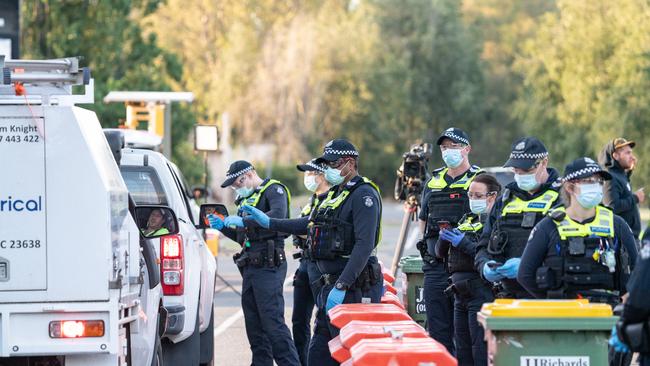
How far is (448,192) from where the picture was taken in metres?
10.4

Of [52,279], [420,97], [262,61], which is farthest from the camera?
[420,97]

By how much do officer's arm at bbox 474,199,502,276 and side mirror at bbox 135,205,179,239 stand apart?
1906 mm

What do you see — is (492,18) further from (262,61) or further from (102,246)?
(102,246)

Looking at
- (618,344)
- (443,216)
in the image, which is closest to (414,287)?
(443,216)

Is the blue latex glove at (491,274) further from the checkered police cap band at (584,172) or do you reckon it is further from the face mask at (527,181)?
the checkered police cap band at (584,172)

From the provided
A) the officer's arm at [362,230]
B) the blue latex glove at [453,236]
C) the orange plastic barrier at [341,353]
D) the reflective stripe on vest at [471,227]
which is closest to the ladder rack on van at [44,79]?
the orange plastic barrier at [341,353]

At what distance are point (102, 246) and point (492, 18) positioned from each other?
283ft

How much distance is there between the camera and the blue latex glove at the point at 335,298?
9.50 metres

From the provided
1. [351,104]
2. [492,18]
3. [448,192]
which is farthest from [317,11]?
[448,192]

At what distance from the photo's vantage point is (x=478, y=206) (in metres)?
9.63

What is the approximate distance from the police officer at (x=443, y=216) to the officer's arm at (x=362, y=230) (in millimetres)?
826

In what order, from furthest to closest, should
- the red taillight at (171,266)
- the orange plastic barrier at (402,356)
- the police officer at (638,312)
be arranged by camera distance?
the red taillight at (171,266), the orange plastic barrier at (402,356), the police officer at (638,312)

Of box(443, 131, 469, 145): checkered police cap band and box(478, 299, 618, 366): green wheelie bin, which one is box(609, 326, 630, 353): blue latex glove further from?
box(443, 131, 469, 145): checkered police cap band

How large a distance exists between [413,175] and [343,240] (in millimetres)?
4490
